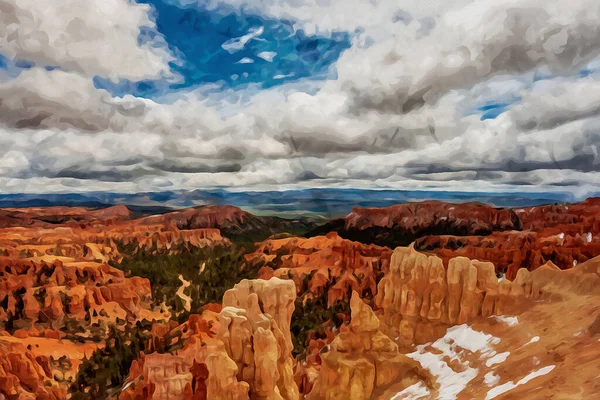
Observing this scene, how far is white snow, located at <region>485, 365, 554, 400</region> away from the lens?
9.88m

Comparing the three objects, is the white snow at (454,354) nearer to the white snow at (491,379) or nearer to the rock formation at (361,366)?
the white snow at (491,379)

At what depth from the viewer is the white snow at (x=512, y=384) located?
32.4ft

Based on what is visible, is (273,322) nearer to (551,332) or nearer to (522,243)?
(551,332)

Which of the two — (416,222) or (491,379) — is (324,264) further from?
(491,379)

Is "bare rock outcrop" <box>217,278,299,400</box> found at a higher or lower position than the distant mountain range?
lower

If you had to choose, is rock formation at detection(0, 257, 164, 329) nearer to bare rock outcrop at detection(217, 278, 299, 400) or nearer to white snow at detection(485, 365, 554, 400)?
bare rock outcrop at detection(217, 278, 299, 400)

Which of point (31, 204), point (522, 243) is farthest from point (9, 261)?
point (522, 243)

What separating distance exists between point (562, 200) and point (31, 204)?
37.9 m

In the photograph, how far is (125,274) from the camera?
3334cm

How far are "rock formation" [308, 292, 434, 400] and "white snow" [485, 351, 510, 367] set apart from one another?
1948 mm

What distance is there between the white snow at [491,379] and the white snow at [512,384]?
1.32 feet

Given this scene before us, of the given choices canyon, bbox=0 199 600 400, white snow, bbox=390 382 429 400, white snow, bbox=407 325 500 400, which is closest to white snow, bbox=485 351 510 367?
canyon, bbox=0 199 600 400

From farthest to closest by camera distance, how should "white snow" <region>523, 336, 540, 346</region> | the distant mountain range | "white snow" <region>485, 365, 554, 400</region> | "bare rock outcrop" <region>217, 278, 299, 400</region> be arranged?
the distant mountain range, "white snow" <region>523, 336, 540, 346</region>, "bare rock outcrop" <region>217, 278, 299, 400</region>, "white snow" <region>485, 365, 554, 400</region>

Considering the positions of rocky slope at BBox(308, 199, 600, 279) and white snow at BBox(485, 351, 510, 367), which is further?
rocky slope at BBox(308, 199, 600, 279)
